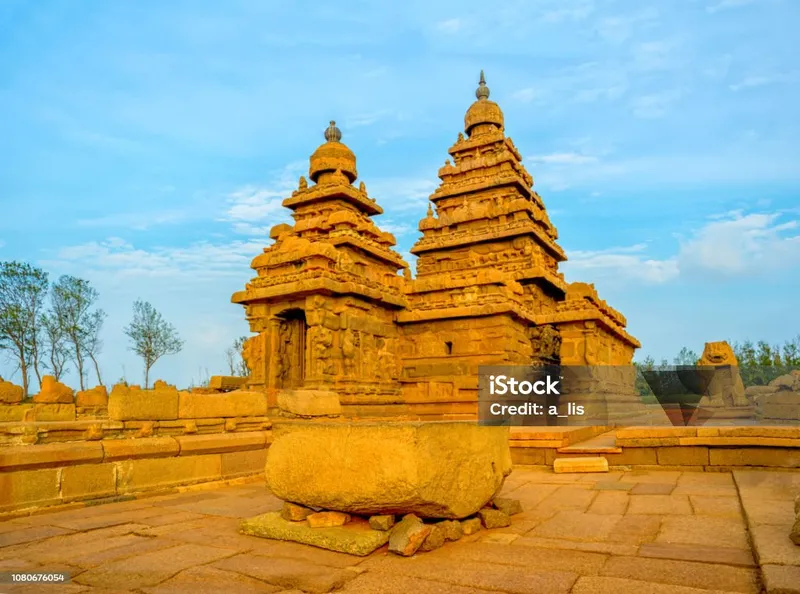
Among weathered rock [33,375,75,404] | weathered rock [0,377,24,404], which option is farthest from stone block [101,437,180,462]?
weathered rock [0,377,24,404]

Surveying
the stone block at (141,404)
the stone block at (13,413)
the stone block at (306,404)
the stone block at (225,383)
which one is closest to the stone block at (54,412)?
the stone block at (13,413)

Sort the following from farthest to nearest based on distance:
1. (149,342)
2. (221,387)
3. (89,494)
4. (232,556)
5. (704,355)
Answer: (149,342) < (221,387) < (704,355) < (89,494) < (232,556)

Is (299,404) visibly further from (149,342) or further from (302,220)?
(149,342)

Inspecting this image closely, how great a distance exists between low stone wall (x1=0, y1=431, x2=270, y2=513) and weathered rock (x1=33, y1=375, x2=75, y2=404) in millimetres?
8259

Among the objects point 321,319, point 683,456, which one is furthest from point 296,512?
point 321,319

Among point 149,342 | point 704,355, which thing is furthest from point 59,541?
point 149,342

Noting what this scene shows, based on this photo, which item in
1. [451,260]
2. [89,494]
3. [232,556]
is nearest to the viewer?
[232,556]

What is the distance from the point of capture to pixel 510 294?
14000mm

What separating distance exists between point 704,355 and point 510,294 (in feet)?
14.8

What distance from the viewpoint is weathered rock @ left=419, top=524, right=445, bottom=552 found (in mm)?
3436

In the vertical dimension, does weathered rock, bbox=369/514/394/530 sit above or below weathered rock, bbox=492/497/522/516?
above

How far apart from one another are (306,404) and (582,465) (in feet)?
11.5

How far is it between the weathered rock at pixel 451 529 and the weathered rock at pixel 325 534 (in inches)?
15.2

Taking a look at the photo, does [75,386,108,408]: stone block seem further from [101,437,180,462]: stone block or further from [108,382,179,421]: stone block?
[101,437,180,462]: stone block
